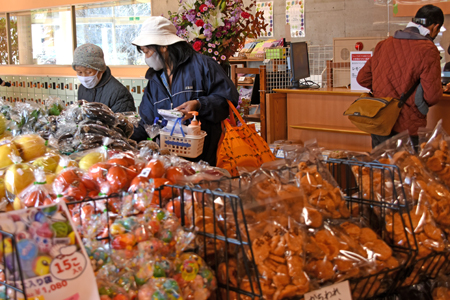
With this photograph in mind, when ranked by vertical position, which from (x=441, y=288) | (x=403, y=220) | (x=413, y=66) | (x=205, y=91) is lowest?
(x=441, y=288)

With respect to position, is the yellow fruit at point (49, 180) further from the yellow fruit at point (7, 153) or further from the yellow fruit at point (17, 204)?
the yellow fruit at point (7, 153)

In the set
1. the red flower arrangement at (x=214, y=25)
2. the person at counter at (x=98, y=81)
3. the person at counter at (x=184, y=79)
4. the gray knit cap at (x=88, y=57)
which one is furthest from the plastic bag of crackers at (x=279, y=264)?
the red flower arrangement at (x=214, y=25)

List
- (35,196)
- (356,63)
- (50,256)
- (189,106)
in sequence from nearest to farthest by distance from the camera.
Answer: (50,256) < (35,196) < (189,106) < (356,63)

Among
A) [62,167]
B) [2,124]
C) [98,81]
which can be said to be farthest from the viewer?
[98,81]

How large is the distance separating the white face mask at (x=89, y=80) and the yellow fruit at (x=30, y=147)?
5.22 feet

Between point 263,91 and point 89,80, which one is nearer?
point 89,80

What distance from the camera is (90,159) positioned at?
148 cm

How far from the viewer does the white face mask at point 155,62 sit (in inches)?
104

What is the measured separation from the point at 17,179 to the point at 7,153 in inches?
10.9

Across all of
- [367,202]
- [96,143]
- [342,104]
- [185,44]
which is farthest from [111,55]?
[367,202]

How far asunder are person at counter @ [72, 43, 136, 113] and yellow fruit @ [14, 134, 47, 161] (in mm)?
1453

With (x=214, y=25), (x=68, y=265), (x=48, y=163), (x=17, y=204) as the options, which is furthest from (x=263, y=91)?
(x=68, y=265)

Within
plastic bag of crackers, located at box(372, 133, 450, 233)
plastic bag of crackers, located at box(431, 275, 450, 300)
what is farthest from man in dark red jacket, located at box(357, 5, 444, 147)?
plastic bag of crackers, located at box(431, 275, 450, 300)

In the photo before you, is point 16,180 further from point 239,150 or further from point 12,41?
point 12,41
